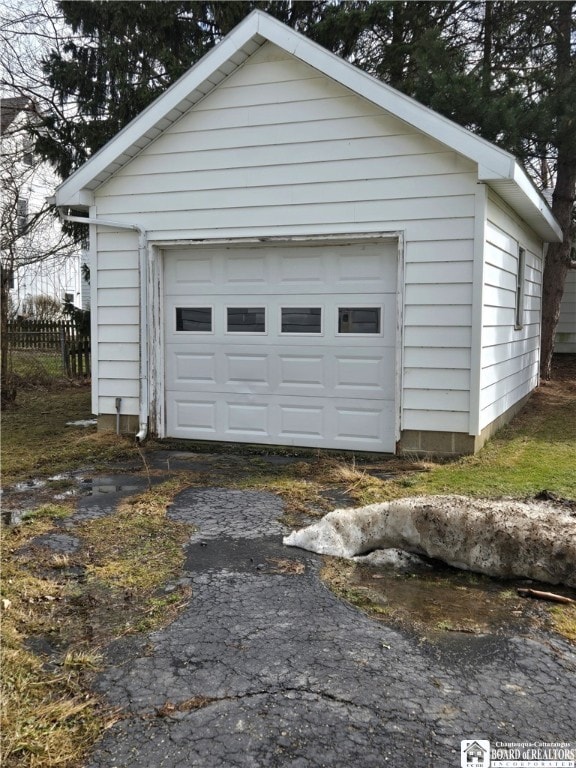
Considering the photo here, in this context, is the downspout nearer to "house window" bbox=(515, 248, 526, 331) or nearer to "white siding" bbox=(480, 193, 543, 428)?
"white siding" bbox=(480, 193, 543, 428)

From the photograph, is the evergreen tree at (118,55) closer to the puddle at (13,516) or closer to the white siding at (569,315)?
the puddle at (13,516)

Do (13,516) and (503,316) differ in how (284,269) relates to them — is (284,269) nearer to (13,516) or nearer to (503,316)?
(503,316)

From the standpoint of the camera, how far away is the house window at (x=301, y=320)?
24.2 feet

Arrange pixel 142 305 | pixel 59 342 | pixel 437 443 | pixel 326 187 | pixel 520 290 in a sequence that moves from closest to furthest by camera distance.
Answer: pixel 437 443
pixel 326 187
pixel 142 305
pixel 520 290
pixel 59 342

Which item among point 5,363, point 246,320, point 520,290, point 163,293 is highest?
point 520,290

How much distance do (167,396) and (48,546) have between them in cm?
381

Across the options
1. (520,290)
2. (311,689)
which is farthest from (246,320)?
(311,689)

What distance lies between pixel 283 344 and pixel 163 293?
1674 mm

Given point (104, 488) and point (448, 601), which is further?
A: point (104, 488)

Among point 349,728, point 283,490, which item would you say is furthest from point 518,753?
point 283,490

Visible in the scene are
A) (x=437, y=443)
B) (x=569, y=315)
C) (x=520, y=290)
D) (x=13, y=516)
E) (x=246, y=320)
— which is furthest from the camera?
(x=569, y=315)

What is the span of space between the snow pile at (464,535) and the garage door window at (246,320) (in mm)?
3571

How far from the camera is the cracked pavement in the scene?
2.26 metres

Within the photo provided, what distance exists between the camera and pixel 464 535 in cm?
396
